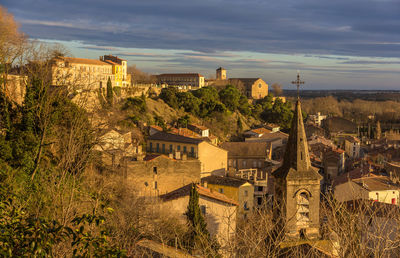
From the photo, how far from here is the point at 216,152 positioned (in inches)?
1334

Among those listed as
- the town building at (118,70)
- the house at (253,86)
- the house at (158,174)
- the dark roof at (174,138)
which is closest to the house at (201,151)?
the dark roof at (174,138)

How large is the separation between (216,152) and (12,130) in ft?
66.2

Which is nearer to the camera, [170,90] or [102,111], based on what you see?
[102,111]

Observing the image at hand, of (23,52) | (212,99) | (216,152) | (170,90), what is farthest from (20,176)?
(212,99)

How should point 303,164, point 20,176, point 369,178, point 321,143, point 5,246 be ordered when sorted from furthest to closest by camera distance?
point 321,143 → point 369,178 → point 303,164 → point 20,176 → point 5,246

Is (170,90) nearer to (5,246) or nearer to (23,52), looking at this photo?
(23,52)

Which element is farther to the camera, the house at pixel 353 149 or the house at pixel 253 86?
the house at pixel 253 86

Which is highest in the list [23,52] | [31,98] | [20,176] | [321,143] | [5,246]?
[23,52]

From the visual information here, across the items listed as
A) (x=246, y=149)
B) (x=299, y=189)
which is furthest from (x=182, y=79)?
(x=299, y=189)

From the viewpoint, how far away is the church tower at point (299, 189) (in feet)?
47.8

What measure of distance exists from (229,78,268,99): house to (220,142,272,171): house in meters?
48.2

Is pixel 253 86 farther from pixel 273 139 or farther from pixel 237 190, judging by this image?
pixel 237 190

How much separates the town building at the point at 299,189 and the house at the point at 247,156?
25.4m

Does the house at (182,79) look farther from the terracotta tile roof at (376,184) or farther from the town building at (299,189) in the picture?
the town building at (299,189)
